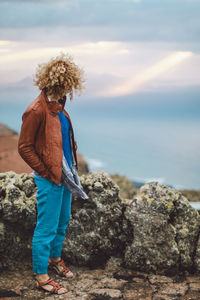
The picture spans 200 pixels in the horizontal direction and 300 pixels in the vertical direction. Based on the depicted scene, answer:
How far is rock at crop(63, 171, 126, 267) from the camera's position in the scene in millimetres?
4773

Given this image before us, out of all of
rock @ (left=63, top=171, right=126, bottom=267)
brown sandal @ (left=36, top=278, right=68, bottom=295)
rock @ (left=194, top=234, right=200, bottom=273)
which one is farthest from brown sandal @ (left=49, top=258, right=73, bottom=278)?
rock @ (left=194, top=234, right=200, bottom=273)

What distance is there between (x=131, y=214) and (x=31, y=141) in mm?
1765

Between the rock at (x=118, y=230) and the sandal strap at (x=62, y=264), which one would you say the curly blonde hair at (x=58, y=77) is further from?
the sandal strap at (x=62, y=264)

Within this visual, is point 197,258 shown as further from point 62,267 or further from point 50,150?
point 50,150

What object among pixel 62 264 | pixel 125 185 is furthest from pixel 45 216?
pixel 125 185

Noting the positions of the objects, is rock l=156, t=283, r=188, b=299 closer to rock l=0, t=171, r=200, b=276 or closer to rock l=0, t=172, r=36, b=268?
rock l=0, t=171, r=200, b=276

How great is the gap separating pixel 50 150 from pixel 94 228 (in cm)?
143

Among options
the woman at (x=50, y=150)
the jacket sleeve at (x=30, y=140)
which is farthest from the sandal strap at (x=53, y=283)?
the jacket sleeve at (x=30, y=140)

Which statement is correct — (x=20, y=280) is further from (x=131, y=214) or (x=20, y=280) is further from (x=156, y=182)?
(x=156, y=182)

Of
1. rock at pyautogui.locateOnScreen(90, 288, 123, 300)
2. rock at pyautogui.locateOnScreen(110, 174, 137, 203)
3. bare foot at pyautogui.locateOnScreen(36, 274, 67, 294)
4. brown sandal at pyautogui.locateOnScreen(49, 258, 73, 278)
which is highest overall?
rock at pyautogui.locateOnScreen(110, 174, 137, 203)

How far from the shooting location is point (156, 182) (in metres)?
4.99

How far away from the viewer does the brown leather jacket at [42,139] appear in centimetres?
383

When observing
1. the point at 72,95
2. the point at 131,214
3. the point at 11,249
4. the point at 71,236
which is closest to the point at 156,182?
the point at 131,214

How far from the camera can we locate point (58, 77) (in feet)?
13.1
